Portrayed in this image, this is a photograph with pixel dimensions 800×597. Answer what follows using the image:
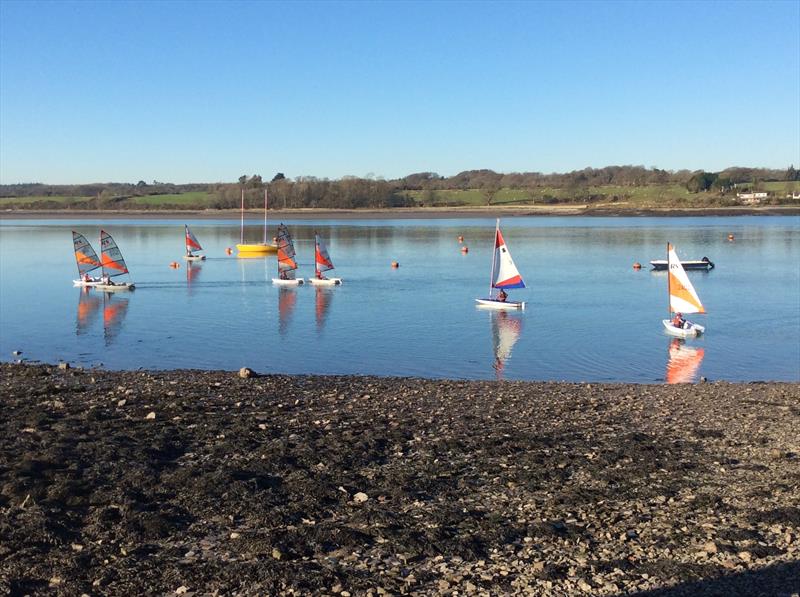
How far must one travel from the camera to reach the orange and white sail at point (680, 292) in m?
26.0

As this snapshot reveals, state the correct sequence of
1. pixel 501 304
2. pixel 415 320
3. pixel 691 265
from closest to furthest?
pixel 415 320
pixel 501 304
pixel 691 265

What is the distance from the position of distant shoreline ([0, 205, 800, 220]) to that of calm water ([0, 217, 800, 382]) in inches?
3123

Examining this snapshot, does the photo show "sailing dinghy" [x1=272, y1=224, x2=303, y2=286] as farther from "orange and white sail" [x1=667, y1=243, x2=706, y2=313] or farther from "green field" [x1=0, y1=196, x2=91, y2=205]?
"green field" [x1=0, y1=196, x2=91, y2=205]

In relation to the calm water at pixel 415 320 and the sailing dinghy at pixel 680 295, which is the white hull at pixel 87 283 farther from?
the sailing dinghy at pixel 680 295

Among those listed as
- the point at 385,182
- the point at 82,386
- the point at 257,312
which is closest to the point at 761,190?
the point at 385,182

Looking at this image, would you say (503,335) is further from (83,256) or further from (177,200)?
(177,200)

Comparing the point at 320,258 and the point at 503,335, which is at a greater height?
the point at 320,258

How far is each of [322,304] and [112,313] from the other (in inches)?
303

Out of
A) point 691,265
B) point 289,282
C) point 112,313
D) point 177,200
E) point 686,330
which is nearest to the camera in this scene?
point 686,330

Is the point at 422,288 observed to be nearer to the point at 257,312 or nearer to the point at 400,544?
the point at 257,312

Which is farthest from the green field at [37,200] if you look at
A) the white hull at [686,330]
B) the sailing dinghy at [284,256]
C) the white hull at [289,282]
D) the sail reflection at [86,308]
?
the white hull at [686,330]

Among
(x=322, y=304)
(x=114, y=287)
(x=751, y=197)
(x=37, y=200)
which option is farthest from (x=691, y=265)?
(x=37, y=200)

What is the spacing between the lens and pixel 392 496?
28.6ft

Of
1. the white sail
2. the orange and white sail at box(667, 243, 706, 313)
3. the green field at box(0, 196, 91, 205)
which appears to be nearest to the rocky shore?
the orange and white sail at box(667, 243, 706, 313)
